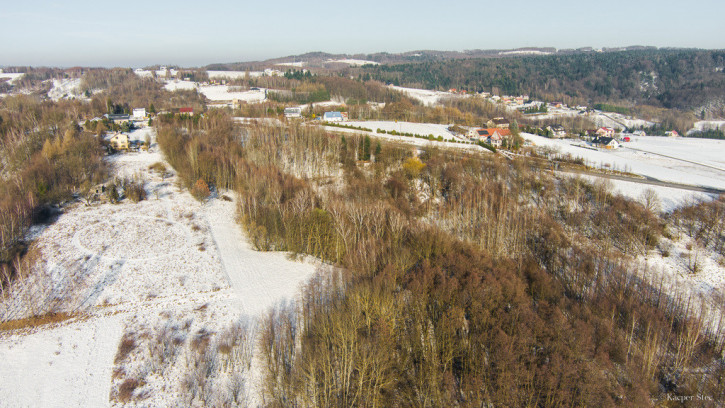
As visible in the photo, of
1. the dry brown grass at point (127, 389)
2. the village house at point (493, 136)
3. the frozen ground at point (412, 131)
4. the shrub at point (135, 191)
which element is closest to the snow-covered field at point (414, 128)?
the frozen ground at point (412, 131)

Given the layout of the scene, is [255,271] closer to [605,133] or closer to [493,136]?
[493,136]

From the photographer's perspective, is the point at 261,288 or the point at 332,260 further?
the point at 332,260

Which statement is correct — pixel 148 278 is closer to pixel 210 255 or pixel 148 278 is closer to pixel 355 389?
pixel 210 255

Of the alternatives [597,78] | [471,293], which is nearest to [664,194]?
[471,293]

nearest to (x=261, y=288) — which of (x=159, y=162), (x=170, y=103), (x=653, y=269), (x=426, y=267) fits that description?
(x=426, y=267)

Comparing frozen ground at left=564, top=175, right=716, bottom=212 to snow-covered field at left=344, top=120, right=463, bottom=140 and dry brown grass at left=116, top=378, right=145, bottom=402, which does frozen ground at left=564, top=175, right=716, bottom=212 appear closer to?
snow-covered field at left=344, top=120, right=463, bottom=140
